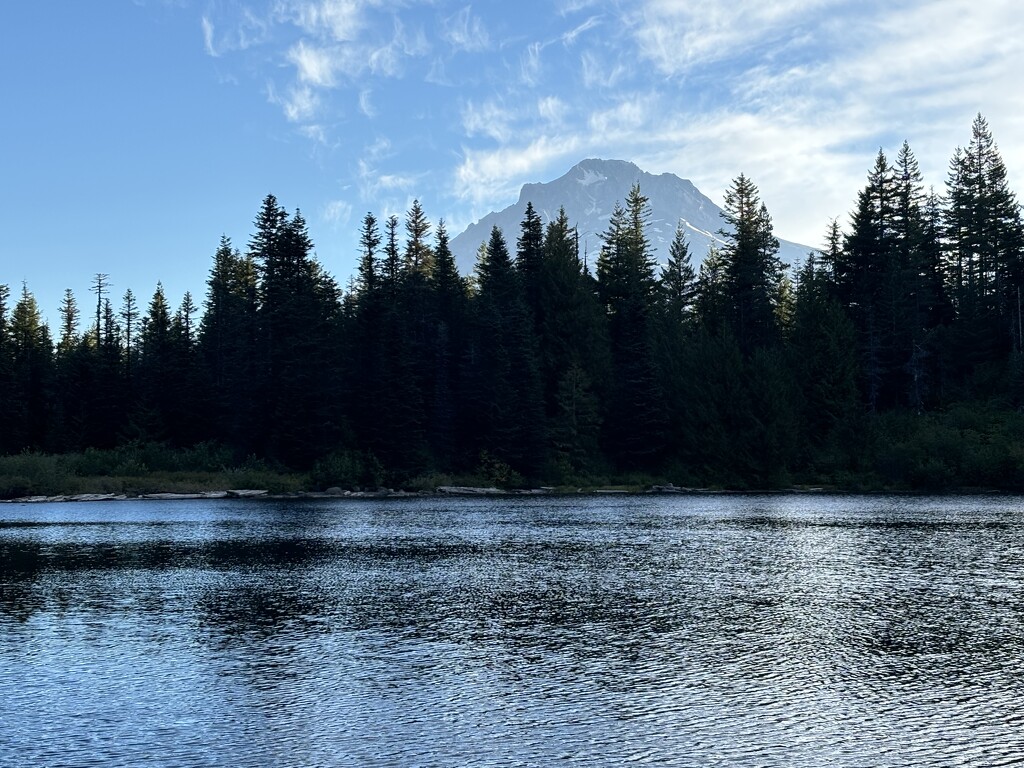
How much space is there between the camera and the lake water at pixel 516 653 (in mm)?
13148

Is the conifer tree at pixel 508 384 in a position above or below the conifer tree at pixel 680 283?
below

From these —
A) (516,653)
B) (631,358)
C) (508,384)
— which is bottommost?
(516,653)

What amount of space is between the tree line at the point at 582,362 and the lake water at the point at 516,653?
183ft

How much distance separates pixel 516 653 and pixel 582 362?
304ft

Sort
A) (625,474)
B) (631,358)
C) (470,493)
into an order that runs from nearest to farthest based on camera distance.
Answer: (470,493) → (625,474) → (631,358)

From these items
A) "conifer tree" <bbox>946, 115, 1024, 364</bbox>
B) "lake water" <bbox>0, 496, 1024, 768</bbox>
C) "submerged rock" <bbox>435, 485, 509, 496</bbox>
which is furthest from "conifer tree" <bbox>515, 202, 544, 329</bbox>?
"lake water" <bbox>0, 496, 1024, 768</bbox>

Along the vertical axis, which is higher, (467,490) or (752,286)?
(752,286)

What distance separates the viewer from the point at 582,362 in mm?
111438

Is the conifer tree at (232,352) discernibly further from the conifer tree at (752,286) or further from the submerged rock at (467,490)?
the conifer tree at (752,286)

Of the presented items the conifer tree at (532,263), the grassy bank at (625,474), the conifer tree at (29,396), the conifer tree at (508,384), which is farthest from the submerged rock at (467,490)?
the conifer tree at (29,396)

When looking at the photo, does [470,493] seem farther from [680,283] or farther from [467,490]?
[680,283]

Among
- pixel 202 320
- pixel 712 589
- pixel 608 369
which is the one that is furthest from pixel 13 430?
pixel 712 589

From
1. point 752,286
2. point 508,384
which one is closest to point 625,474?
point 508,384

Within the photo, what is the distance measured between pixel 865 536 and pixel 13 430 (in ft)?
335
